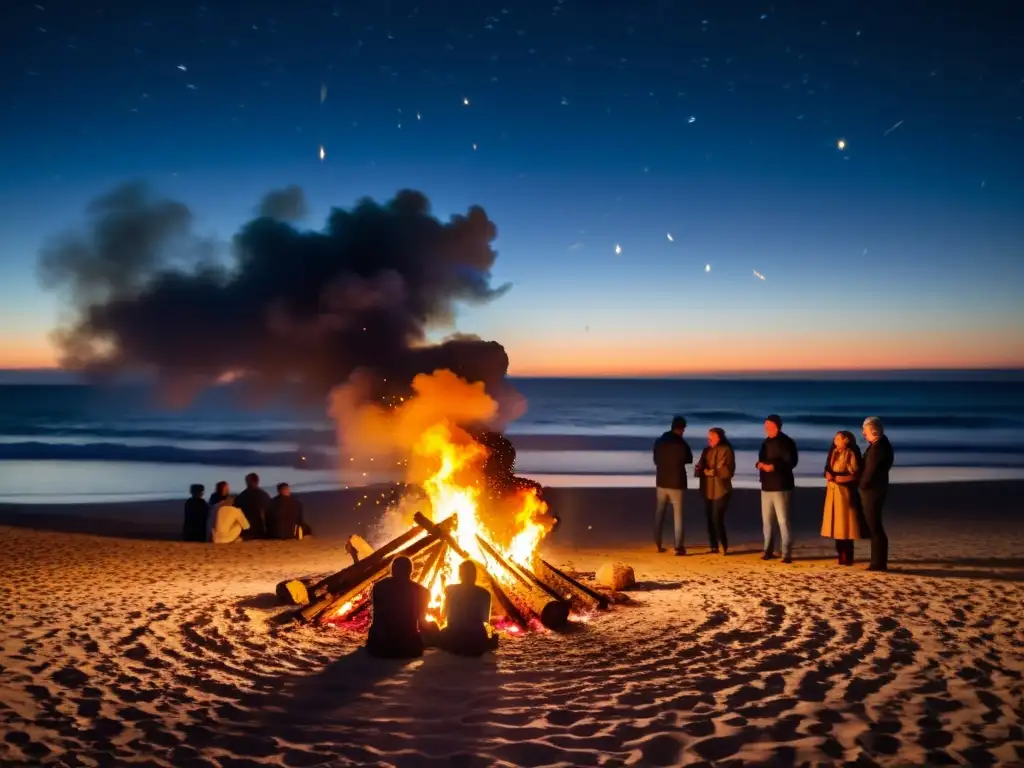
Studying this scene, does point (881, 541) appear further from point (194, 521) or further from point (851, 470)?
point (194, 521)

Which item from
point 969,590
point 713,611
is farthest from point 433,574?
point 969,590

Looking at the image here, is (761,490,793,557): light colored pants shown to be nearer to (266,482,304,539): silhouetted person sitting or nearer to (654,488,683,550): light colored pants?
(654,488,683,550): light colored pants

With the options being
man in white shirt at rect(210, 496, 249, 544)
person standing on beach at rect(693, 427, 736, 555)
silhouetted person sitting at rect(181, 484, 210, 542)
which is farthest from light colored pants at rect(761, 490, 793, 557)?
silhouetted person sitting at rect(181, 484, 210, 542)

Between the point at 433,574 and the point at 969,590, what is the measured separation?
633 cm

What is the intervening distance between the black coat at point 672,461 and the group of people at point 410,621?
19.6ft

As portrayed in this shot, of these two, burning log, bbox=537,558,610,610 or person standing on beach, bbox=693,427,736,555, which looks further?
person standing on beach, bbox=693,427,736,555

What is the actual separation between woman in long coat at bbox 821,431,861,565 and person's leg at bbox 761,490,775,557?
2.70 ft

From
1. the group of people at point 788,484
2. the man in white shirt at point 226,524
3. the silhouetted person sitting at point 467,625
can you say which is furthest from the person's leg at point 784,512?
the man in white shirt at point 226,524

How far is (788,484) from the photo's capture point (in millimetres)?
12172

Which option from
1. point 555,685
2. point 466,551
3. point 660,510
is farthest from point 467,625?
point 660,510

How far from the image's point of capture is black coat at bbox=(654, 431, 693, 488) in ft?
43.3

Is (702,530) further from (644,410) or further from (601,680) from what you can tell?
(644,410)

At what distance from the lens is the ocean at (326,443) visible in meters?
27.6

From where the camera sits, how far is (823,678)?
6.81 metres
